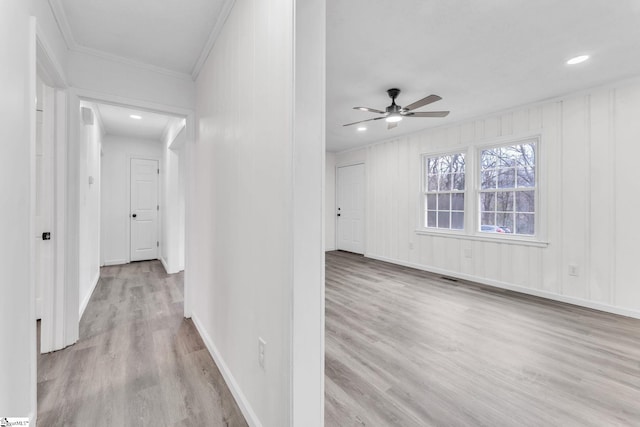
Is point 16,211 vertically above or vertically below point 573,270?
above

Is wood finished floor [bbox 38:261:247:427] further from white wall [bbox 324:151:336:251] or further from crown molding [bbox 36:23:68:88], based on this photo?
white wall [bbox 324:151:336:251]

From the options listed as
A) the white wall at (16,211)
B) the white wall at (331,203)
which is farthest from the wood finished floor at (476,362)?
the white wall at (331,203)

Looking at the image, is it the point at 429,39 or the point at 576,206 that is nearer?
the point at 429,39

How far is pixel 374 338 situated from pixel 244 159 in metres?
1.91

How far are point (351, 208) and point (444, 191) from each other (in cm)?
244

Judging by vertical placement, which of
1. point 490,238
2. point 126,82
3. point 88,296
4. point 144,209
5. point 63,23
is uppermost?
point 63,23

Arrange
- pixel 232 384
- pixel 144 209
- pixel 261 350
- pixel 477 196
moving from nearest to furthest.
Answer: pixel 261 350 → pixel 232 384 → pixel 477 196 → pixel 144 209

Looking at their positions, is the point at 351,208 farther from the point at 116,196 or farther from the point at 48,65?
the point at 48,65

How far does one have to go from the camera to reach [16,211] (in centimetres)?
124

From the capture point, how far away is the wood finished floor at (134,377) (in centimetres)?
154

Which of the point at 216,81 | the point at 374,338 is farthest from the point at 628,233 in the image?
the point at 216,81

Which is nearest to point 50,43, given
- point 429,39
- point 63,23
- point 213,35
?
point 63,23

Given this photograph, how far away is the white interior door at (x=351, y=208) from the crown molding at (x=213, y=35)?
4.39m

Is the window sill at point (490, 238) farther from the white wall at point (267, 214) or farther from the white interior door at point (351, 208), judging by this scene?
the white wall at point (267, 214)
